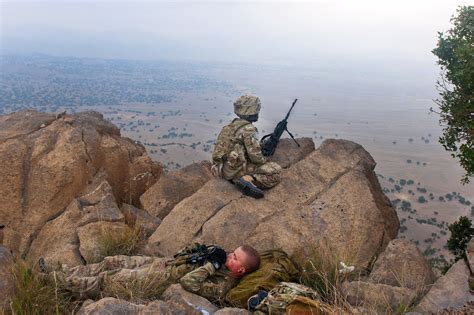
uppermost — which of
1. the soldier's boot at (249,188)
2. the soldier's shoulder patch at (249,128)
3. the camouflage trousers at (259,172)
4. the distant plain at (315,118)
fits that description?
the soldier's shoulder patch at (249,128)

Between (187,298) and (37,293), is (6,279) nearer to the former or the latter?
(37,293)

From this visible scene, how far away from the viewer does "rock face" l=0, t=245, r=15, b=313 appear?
4.66 metres

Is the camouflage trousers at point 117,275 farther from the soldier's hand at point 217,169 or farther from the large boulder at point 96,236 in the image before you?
the soldier's hand at point 217,169

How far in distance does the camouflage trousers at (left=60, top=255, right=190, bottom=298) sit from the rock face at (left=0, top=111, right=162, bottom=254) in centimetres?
345

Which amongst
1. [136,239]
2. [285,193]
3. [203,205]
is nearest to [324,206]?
[285,193]

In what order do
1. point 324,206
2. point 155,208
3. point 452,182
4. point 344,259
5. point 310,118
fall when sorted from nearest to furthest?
point 344,259, point 324,206, point 155,208, point 452,182, point 310,118

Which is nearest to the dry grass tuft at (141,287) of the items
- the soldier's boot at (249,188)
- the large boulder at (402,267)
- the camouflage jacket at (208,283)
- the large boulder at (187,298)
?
the large boulder at (187,298)

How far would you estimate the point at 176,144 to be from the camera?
251 feet

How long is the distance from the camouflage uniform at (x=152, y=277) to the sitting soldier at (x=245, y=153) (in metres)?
3.18

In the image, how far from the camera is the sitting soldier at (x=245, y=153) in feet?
28.8

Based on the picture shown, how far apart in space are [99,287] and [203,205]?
3391mm

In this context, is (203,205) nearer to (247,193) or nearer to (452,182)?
(247,193)

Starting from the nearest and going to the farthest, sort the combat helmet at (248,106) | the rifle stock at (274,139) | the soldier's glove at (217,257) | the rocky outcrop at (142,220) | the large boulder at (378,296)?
the large boulder at (378,296)
the soldier's glove at (217,257)
the rocky outcrop at (142,220)
the combat helmet at (248,106)
the rifle stock at (274,139)

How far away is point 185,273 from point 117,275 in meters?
0.90
